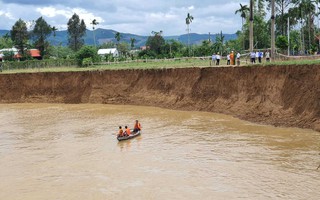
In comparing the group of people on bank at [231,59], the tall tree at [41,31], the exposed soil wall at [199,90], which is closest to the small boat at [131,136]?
the exposed soil wall at [199,90]

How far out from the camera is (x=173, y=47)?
88.5 meters

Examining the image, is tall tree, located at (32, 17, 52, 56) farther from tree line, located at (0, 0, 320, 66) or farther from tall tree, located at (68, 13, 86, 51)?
tall tree, located at (68, 13, 86, 51)

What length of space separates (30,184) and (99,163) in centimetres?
358

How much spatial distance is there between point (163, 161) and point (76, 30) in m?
98.7

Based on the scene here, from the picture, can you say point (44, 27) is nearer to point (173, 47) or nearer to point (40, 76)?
point (173, 47)

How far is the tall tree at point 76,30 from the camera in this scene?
112 metres

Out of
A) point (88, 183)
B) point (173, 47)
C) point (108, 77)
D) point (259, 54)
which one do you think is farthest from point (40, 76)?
point (173, 47)

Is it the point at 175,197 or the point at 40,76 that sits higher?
the point at 40,76

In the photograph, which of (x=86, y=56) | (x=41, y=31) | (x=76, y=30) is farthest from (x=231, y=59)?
(x=76, y=30)

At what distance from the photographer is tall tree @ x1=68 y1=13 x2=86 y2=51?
367 ft

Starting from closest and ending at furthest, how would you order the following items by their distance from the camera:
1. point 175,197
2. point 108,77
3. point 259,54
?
point 175,197, point 259,54, point 108,77

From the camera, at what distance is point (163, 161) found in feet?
61.6

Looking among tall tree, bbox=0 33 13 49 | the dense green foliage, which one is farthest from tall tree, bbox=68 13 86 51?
the dense green foliage

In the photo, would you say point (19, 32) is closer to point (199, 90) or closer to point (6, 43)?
point (6, 43)
